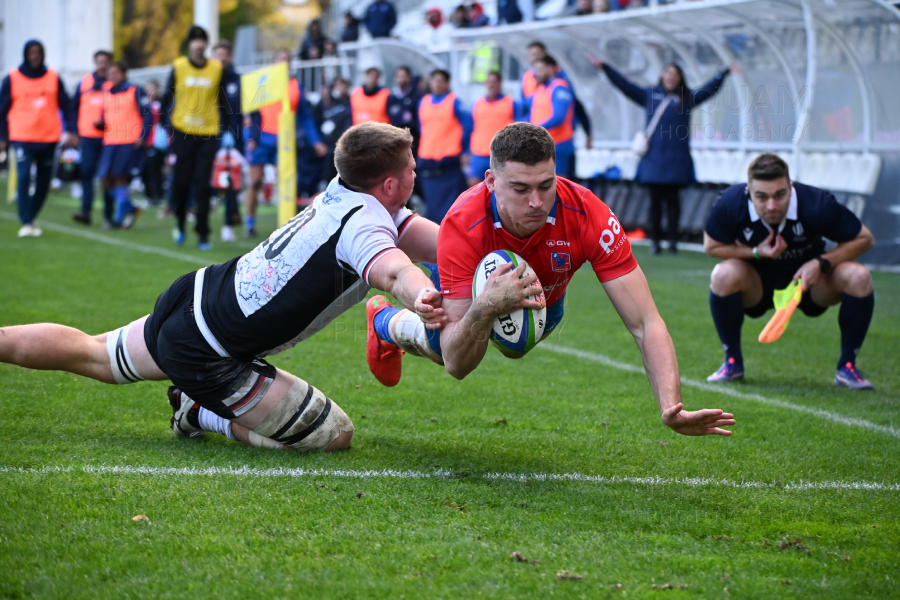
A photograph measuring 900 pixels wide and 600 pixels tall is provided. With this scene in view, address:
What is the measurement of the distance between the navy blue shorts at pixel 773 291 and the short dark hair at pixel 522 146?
9.50ft

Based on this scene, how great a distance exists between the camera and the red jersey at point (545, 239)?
12.7ft

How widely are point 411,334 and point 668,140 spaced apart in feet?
31.3

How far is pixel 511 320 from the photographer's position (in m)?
3.78

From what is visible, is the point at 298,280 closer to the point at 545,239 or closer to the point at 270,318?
the point at 270,318

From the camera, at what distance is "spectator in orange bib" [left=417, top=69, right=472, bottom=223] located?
13.5m

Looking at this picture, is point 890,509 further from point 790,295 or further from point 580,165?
point 580,165

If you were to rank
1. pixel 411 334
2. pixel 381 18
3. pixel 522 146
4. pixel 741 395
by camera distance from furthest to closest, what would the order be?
pixel 381 18 < pixel 741 395 < pixel 411 334 < pixel 522 146

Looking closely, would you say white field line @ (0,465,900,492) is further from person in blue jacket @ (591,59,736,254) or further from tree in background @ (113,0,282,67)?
tree in background @ (113,0,282,67)

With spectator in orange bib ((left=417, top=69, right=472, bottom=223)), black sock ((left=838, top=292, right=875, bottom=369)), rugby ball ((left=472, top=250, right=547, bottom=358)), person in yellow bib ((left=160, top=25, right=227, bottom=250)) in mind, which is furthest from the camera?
spectator in orange bib ((left=417, top=69, right=472, bottom=223))

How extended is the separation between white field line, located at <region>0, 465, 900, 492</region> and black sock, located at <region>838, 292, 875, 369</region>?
209 cm

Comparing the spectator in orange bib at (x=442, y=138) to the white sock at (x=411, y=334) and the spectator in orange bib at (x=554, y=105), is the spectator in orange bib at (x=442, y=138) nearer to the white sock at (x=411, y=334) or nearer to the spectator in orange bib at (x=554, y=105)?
the spectator in orange bib at (x=554, y=105)

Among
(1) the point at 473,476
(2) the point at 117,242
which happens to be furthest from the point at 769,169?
(2) the point at 117,242

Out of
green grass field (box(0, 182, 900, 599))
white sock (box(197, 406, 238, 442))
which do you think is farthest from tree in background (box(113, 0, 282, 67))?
white sock (box(197, 406, 238, 442))

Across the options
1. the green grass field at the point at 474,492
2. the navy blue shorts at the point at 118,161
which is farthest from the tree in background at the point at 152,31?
the green grass field at the point at 474,492
